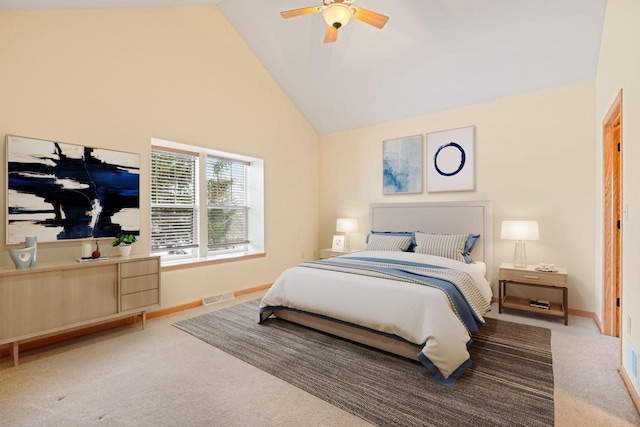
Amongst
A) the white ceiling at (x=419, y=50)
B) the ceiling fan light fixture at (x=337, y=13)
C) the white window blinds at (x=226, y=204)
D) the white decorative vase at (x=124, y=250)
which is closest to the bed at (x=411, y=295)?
the white decorative vase at (x=124, y=250)

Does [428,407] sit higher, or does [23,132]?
[23,132]

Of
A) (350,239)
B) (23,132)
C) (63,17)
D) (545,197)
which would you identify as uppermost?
(63,17)

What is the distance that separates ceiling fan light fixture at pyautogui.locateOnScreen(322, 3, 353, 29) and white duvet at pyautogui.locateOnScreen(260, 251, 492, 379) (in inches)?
87.7

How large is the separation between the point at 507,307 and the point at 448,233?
1.20 meters

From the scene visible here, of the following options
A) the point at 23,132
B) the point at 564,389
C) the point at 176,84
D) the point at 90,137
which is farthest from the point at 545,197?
the point at 23,132

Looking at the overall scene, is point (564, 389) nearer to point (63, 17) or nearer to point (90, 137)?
point (90, 137)

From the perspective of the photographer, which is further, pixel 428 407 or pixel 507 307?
pixel 507 307

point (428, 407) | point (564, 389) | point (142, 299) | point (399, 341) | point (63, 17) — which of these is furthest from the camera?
point (142, 299)

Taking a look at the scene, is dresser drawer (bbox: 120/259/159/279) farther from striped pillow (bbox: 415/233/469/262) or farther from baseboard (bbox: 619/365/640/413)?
baseboard (bbox: 619/365/640/413)

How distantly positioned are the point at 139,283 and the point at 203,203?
152cm

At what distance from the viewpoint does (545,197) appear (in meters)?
3.87

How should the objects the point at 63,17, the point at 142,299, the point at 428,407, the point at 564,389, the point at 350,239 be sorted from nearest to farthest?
the point at 428,407 → the point at 564,389 → the point at 63,17 → the point at 142,299 → the point at 350,239

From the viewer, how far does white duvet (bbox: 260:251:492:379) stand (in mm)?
2250

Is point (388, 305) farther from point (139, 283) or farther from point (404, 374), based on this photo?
point (139, 283)
